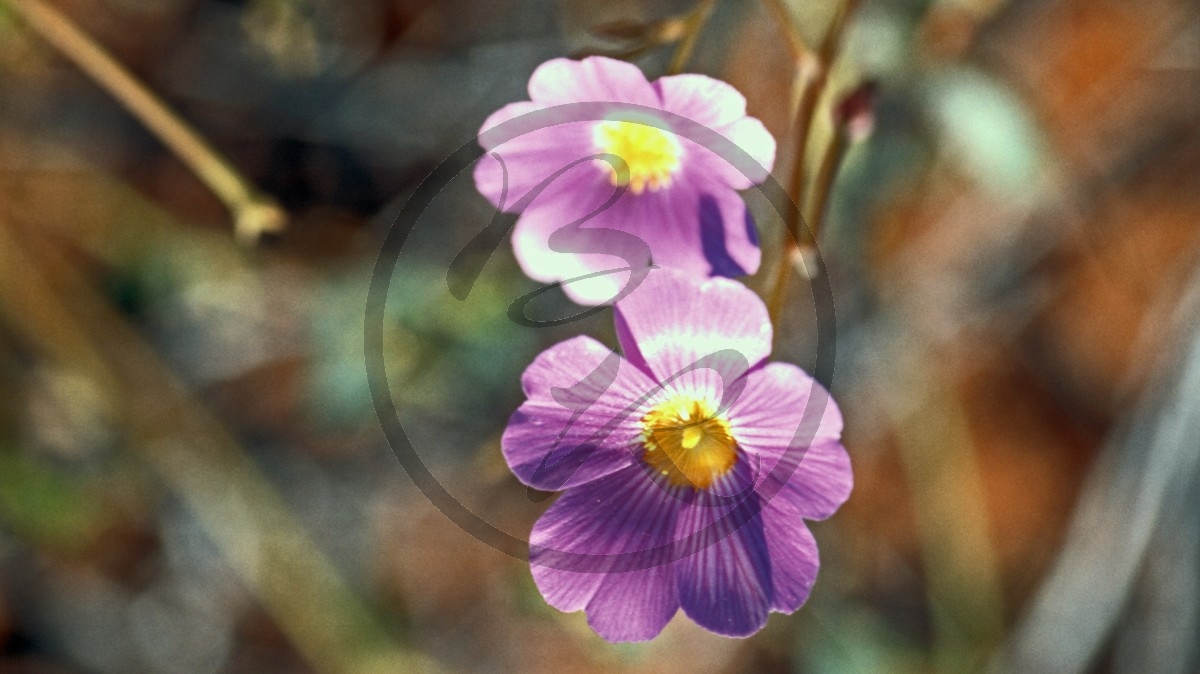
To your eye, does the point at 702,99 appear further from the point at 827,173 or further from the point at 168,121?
the point at 168,121

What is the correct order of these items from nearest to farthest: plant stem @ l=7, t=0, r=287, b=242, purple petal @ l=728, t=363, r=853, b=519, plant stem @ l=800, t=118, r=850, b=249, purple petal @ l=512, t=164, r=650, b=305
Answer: purple petal @ l=728, t=363, r=853, b=519 < purple petal @ l=512, t=164, r=650, b=305 < plant stem @ l=800, t=118, r=850, b=249 < plant stem @ l=7, t=0, r=287, b=242

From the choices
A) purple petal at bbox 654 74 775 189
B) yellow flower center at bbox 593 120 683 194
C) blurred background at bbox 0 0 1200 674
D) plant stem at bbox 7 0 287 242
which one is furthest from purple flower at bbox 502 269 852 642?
blurred background at bbox 0 0 1200 674

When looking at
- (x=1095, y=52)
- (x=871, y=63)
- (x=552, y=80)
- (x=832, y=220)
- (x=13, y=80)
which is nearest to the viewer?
(x=552, y=80)

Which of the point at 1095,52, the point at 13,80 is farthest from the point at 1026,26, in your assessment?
the point at 13,80

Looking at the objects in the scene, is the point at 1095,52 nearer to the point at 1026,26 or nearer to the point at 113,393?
the point at 1026,26

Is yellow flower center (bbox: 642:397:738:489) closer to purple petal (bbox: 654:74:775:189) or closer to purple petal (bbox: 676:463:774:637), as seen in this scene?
purple petal (bbox: 676:463:774:637)

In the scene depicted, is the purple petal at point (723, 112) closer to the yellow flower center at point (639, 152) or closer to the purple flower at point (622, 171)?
the purple flower at point (622, 171)
